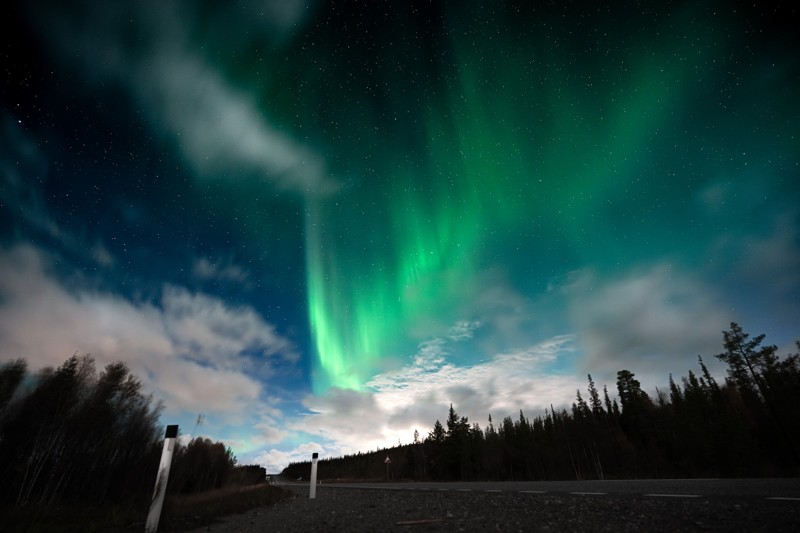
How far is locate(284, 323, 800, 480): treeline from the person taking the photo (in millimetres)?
36156

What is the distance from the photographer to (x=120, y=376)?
2498cm

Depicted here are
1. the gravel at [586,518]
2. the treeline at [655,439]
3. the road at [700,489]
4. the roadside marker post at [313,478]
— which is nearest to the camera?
the gravel at [586,518]

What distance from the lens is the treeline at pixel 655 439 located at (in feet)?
119

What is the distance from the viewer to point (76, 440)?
741 inches

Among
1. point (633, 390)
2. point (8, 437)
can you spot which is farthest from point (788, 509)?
point (633, 390)

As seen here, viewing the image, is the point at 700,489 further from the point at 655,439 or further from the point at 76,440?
the point at 655,439

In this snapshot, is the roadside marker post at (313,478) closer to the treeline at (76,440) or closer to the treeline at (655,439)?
the treeline at (76,440)

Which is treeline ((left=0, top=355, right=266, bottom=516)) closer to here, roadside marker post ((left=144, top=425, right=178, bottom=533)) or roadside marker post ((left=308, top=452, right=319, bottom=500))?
roadside marker post ((left=308, top=452, right=319, bottom=500))

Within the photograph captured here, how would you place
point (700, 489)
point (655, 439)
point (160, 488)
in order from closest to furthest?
1. point (160, 488)
2. point (700, 489)
3. point (655, 439)

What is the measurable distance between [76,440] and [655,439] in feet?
244

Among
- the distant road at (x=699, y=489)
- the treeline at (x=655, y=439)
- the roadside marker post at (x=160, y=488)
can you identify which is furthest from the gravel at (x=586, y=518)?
the treeline at (x=655, y=439)

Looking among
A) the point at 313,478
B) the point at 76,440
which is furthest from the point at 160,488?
the point at 76,440

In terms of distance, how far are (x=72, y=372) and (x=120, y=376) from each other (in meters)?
2.95

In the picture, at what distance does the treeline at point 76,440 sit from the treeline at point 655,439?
1714 inches
